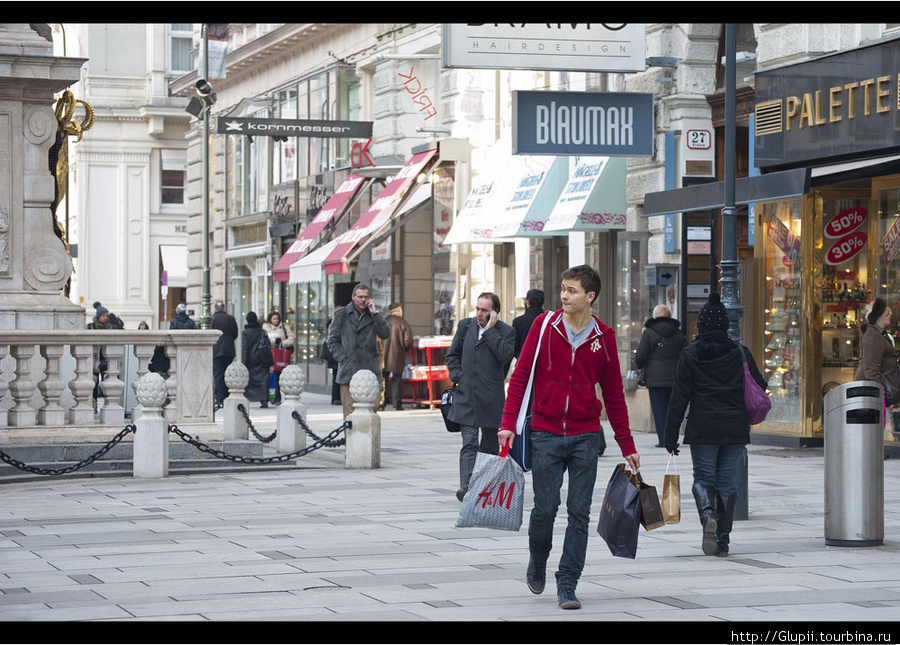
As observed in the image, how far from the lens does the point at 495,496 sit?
8828mm

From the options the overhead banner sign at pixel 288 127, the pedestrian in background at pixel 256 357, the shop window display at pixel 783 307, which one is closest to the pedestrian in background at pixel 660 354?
the shop window display at pixel 783 307

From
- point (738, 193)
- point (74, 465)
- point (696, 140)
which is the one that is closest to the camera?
point (74, 465)

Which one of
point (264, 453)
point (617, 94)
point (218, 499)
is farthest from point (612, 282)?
point (218, 499)

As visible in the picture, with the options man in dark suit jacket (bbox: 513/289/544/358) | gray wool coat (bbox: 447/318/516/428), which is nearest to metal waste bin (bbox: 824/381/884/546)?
gray wool coat (bbox: 447/318/516/428)

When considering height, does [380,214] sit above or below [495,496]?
above

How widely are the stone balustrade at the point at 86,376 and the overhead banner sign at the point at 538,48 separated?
4.44m

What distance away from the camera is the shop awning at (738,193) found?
57.2 feet

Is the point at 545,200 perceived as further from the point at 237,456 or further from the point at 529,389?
the point at 529,389

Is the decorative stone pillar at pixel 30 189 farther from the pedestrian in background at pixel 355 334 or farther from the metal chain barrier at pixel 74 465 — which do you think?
the pedestrian in background at pixel 355 334

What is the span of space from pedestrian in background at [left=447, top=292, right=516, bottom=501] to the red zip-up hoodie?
4.12 metres

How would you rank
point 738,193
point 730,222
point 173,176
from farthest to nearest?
1. point 173,176
2. point 738,193
3. point 730,222

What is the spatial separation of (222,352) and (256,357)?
3.91 feet

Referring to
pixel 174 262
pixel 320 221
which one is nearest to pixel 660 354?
pixel 320 221

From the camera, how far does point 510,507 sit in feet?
28.9
